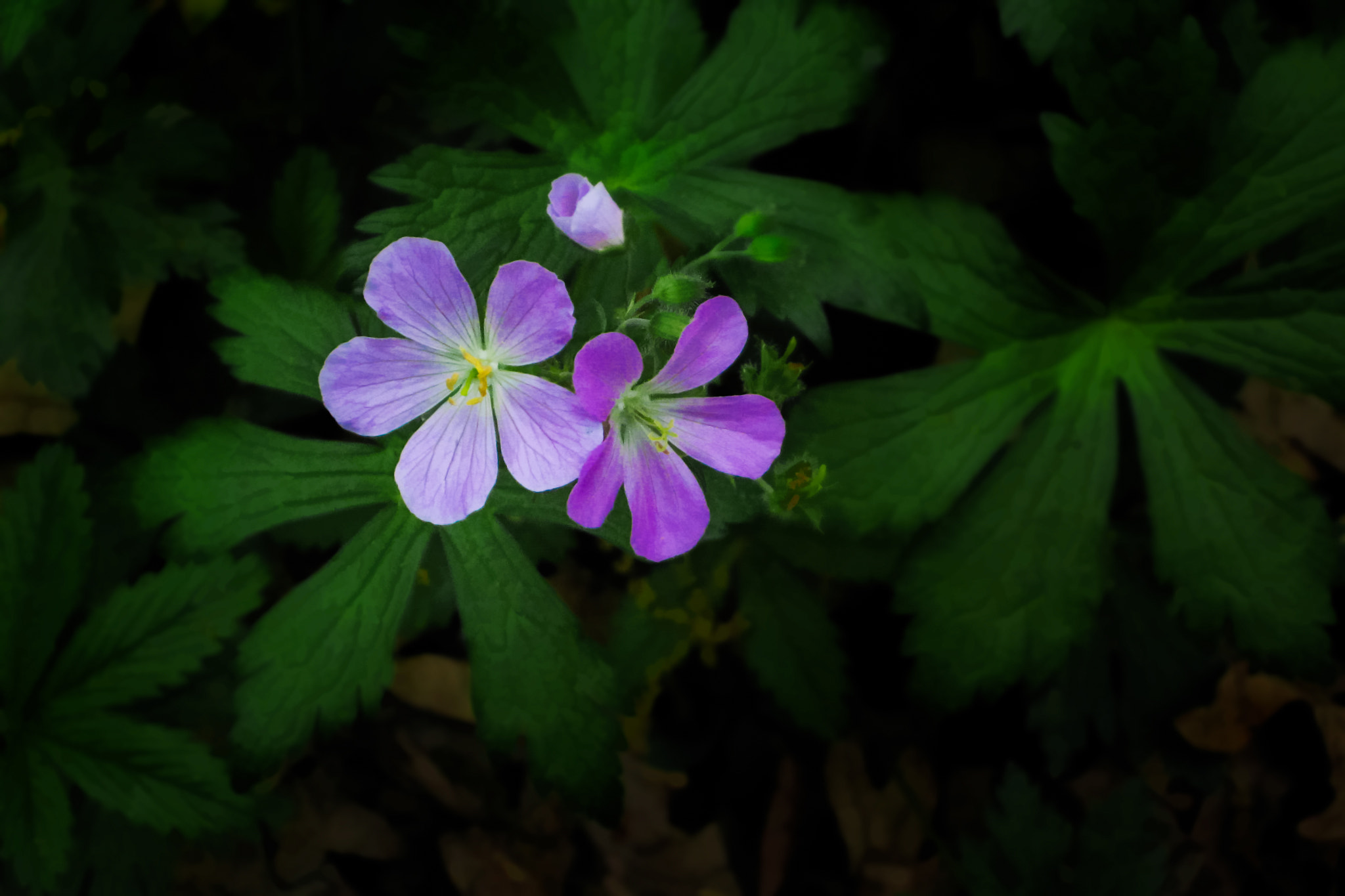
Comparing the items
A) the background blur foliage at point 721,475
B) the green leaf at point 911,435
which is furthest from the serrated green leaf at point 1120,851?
the green leaf at point 911,435

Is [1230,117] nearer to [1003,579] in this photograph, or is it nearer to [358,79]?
[1003,579]

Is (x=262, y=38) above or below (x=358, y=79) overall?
above

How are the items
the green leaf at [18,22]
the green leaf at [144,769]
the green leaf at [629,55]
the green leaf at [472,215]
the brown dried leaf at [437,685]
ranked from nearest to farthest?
1. the green leaf at [472,215]
2. the green leaf at [18,22]
3. the green leaf at [629,55]
4. the green leaf at [144,769]
5. the brown dried leaf at [437,685]

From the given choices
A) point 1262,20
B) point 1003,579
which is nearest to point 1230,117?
point 1262,20

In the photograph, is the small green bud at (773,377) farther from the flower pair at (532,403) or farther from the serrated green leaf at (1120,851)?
the serrated green leaf at (1120,851)

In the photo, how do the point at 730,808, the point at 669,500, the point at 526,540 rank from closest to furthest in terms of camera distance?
the point at 669,500, the point at 526,540, the point at 730,808

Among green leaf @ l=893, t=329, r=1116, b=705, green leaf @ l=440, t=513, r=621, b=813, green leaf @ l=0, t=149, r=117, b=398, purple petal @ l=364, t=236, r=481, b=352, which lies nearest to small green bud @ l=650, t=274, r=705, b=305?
purple petal @ l=364, t=236, r=481, b=352

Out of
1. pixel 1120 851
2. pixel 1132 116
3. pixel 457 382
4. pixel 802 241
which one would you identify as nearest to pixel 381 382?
pixel 457 382
